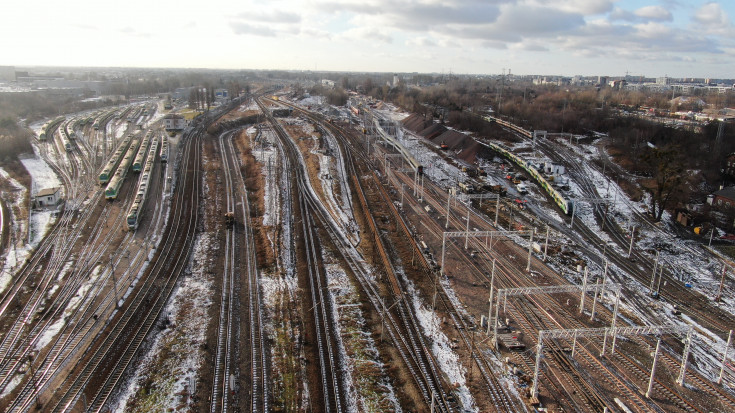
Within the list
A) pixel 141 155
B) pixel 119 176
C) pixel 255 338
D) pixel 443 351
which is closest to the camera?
pixel 443 351

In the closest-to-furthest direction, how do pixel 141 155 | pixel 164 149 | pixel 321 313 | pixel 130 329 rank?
1. pixel 130 329
2. pixel 321 313
3. pixel 141 155
4. pixel 164 149

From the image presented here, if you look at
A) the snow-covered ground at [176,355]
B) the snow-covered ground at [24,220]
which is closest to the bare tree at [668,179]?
the snow-covered ground at [176,355]

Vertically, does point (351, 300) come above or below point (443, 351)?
above

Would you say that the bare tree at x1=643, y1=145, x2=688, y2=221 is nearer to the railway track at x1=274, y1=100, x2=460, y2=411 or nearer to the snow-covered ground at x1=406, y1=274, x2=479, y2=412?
the railway track at x1=274, y1=100, x2=460, y2=411

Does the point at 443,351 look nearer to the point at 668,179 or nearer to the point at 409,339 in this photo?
the point at 409,339

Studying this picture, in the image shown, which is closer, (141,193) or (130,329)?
(130,329)

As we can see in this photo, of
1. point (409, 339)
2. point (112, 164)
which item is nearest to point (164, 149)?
point (112, 164)

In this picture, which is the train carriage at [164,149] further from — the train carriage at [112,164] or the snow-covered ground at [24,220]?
the snow-covered ground at [24,220]

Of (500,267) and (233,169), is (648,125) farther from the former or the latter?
(233,169)

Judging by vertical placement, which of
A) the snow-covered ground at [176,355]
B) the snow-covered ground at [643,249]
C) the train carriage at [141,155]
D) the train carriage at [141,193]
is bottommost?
the snow-covered ground at [176,355]
